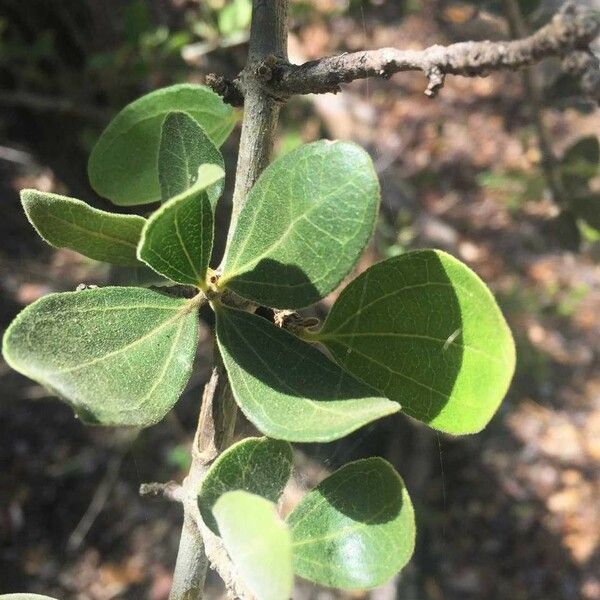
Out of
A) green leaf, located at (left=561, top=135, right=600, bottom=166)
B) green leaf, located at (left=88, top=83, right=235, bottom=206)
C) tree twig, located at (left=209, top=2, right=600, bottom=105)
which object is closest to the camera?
tree twig, located at (left=209, top=2, right=600, bottom=105)

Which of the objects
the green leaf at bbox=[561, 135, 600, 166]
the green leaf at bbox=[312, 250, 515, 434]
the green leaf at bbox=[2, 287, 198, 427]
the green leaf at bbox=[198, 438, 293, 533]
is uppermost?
the green leaf at bbox=[2, 287, 198, 427]

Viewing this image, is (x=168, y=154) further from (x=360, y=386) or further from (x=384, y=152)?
(x=384, y=152)

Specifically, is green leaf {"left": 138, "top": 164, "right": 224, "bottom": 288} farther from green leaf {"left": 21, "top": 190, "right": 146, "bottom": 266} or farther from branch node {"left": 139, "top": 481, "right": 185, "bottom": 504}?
branch node {"left": 139, "top": 481, "right": 185, "bottom": 504}

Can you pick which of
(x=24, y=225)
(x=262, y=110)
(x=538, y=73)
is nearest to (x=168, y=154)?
(x=262, y=110)

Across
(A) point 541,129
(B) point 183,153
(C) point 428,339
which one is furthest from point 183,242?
(A) point 541,129

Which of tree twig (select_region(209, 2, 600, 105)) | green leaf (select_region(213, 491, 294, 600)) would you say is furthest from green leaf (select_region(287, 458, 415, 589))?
tree twig (select_region(209, 2, 600, 105))

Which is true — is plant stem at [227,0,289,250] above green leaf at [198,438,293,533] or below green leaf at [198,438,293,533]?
above
